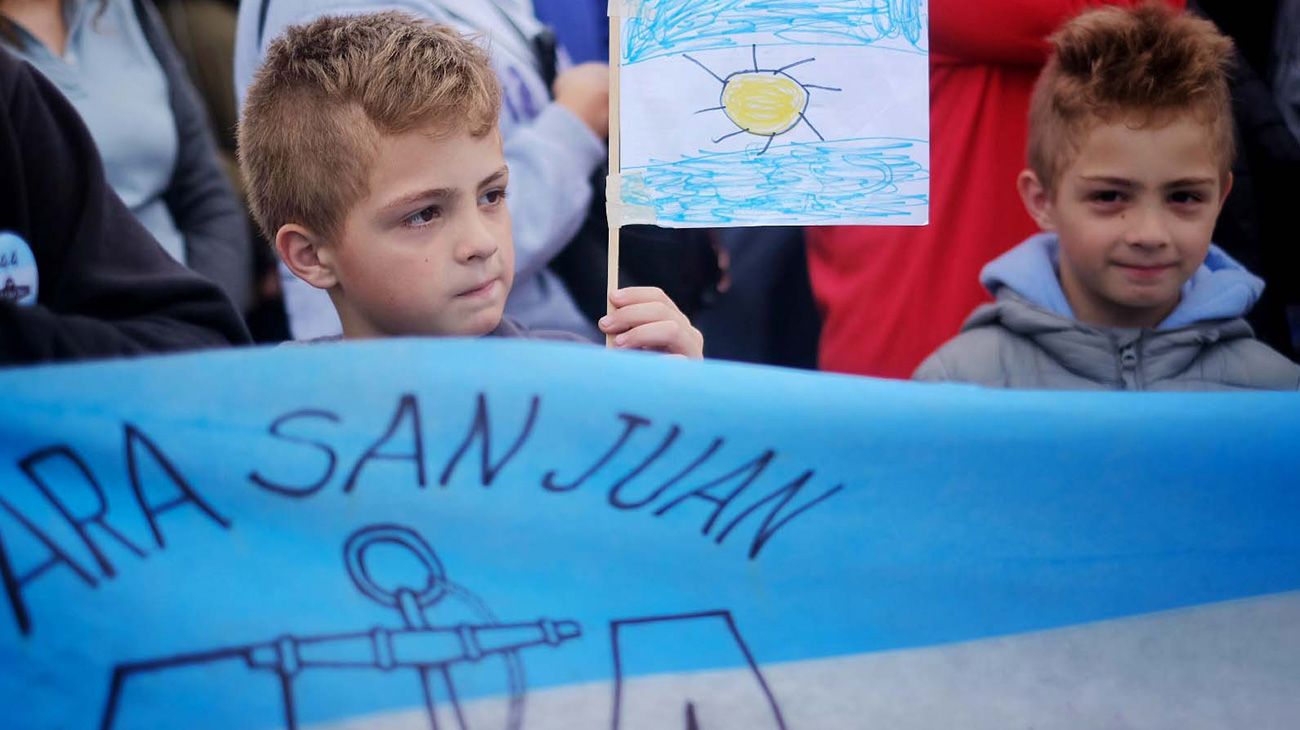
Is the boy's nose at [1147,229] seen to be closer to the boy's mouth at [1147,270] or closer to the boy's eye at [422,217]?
the boy's mouth at [1147,270]

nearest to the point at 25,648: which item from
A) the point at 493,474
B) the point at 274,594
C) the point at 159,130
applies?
the point at 274,594

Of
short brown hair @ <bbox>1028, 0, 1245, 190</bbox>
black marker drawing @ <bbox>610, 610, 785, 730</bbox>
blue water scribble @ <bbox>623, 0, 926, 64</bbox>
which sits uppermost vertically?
blue water scribble @ <bbox>623, 0, 926, 64</bbox>

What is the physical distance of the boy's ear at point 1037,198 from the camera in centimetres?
250

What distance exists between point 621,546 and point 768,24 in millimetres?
866

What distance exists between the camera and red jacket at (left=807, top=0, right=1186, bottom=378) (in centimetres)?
264

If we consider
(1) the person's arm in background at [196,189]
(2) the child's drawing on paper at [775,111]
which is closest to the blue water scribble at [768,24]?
(2) the child's drawing on paper at [775,111]

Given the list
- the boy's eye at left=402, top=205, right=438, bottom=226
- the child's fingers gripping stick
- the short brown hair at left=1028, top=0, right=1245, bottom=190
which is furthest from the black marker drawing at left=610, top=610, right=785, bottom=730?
the short brown hair at left=1028, top=0, right=1245, bottom=190

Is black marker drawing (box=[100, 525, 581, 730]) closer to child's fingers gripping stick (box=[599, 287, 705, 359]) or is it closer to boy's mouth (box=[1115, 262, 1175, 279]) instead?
child's fingers gripping stick (box=[599, 287, 705, 359])

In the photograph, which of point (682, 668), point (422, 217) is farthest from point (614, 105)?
point (682, 668)

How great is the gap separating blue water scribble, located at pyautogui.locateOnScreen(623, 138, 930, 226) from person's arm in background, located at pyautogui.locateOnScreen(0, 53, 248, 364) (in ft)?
2.23

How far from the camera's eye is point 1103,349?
239 centimetres

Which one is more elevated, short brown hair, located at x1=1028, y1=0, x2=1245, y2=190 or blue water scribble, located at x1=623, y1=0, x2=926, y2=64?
blue water scribble, located at x1=623, y1=0, x2=926, y2=64

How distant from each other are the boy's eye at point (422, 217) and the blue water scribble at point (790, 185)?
0.92 ft

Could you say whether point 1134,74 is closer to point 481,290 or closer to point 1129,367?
point 1129,367
